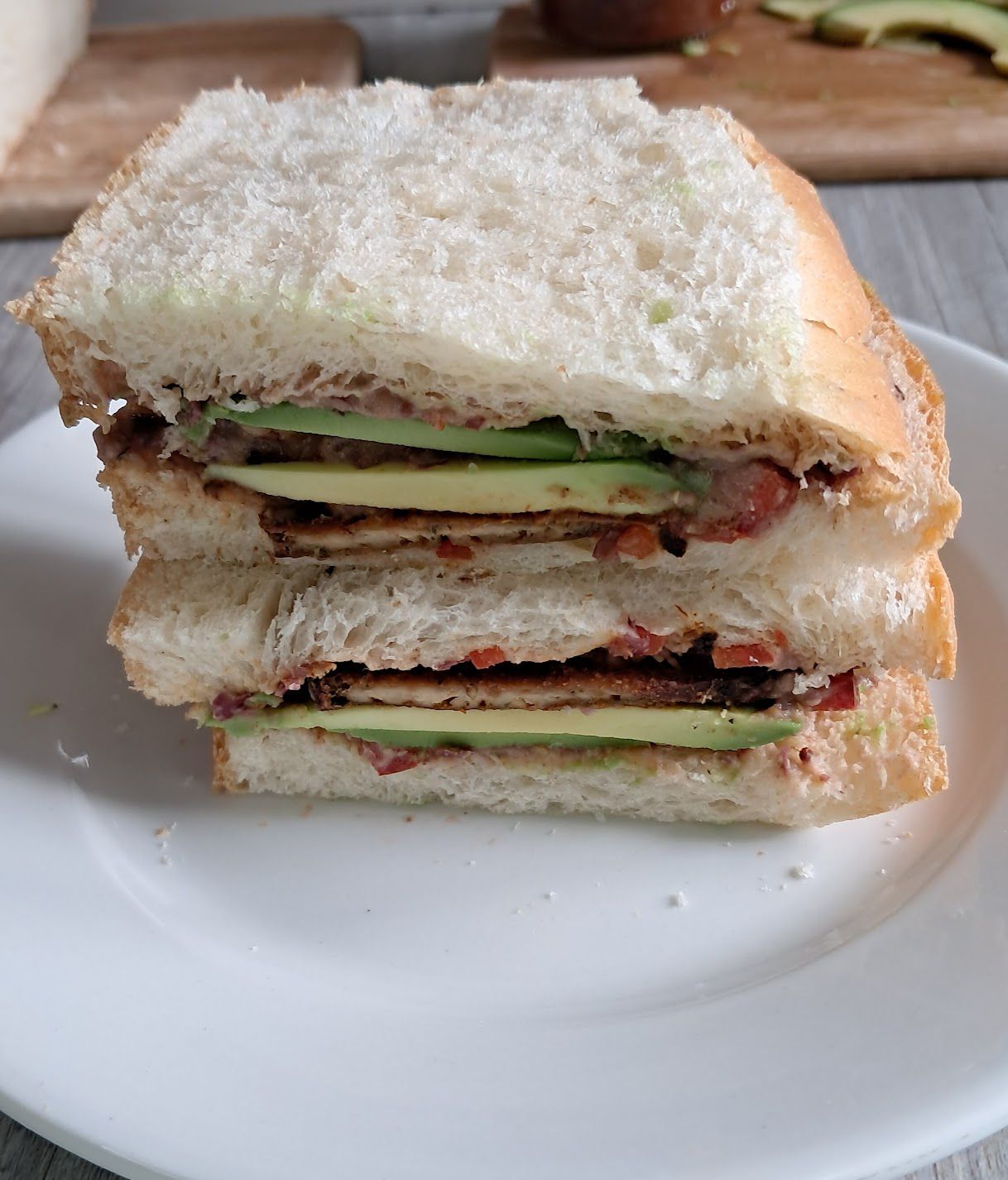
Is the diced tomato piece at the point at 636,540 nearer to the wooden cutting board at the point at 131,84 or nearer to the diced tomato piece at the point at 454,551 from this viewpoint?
the diced tomato piece at the point at 454,551

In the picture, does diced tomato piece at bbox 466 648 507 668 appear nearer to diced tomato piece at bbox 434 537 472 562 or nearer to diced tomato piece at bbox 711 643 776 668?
diced tomato piece at bbox 434 537 472 562

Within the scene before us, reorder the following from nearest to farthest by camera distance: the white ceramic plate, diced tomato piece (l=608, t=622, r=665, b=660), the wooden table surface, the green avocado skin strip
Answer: the white ceramic plate, diced tomato piece (l=608, t=622, r=665, b=660), the green avocado skin strip, the wooden table surface

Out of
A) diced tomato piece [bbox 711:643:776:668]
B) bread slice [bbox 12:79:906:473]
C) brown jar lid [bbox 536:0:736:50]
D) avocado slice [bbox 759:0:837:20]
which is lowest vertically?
diced tomato piece [bbox 711:643:776:668]

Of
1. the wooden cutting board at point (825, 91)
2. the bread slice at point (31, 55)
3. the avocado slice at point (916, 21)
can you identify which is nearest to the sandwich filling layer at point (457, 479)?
the wooden cutting board at point (825, 91)

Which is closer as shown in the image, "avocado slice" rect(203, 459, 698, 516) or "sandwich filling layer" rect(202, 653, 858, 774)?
"avocado slice" rect(203, 459, 698, 516)

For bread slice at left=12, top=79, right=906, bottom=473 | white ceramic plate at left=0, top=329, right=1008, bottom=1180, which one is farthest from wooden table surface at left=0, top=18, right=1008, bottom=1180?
bread slice at left=12, top=79, right=906, bottom=473

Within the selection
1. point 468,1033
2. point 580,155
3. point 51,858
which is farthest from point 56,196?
point 468,1033

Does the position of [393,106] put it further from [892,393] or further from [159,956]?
[159,956]
